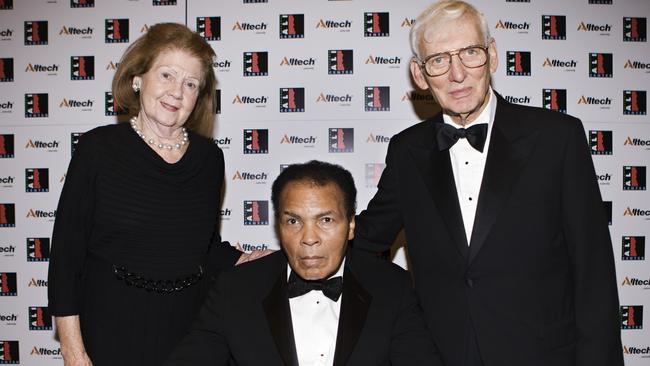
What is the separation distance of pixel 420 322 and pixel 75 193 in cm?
144

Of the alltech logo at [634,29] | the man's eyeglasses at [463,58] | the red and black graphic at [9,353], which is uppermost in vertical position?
the alltech logo at [634,29]

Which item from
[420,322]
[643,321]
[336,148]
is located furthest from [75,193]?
[643,321]

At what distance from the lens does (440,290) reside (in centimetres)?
203

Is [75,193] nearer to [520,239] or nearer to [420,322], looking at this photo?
[420,322]

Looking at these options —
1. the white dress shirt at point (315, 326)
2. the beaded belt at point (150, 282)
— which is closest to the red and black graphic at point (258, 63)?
the beaded belt at point (150, 282)

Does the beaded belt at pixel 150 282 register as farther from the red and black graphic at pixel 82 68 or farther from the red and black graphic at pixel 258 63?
the red and black graphic at pixel 82 68

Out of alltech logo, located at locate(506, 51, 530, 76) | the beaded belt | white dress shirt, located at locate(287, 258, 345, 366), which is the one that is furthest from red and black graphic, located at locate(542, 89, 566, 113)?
the beaded belt

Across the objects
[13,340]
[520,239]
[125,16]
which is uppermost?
[125,16]

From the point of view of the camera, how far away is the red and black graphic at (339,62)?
3865 mm

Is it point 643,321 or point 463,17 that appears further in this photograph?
point 643,321

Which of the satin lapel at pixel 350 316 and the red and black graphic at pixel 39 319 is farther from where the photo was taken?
the red and black graphic at pixel 39 319

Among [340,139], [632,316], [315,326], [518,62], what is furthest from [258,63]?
[632,316]

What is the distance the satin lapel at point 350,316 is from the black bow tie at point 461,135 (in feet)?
2.09

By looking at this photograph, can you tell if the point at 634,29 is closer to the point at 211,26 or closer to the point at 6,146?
the point at 211,26
